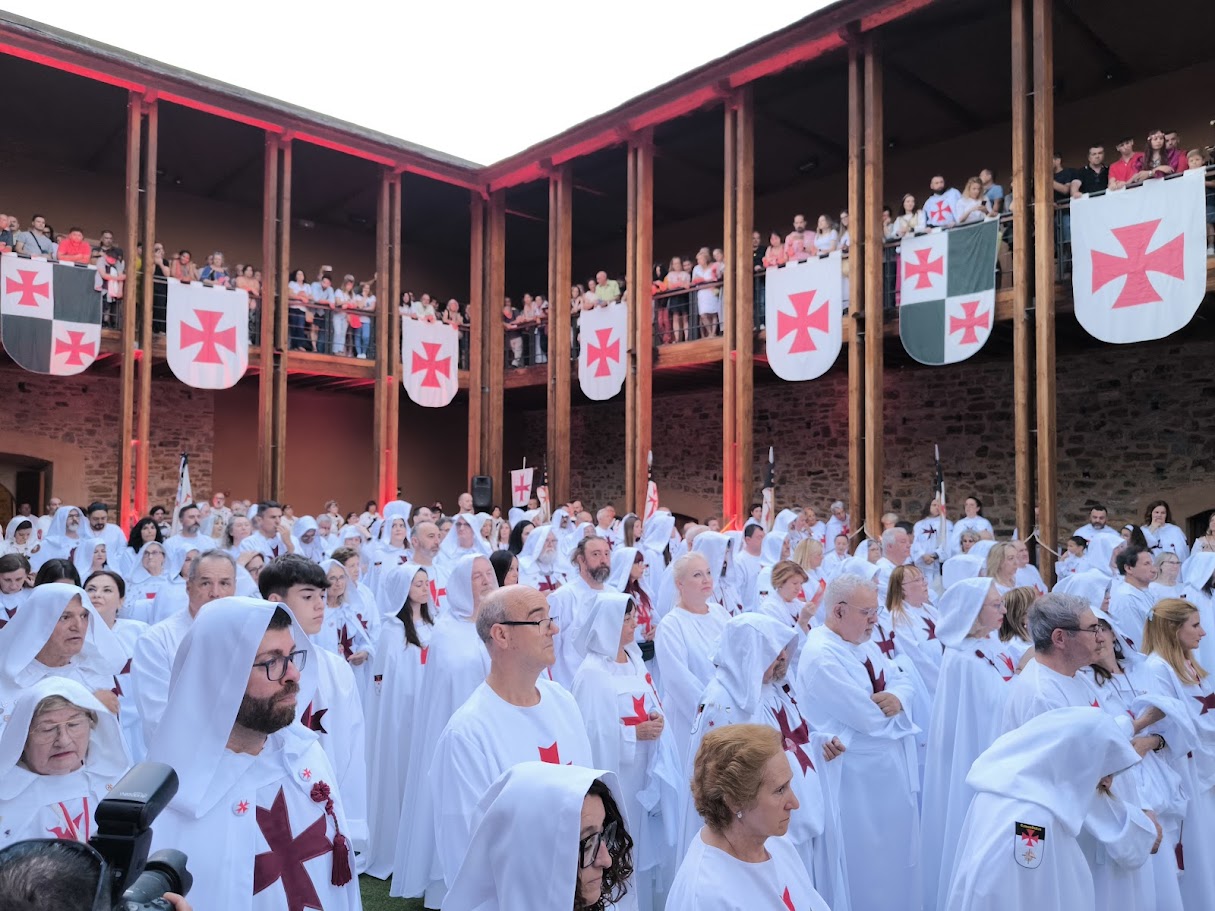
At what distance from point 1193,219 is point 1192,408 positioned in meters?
3.96

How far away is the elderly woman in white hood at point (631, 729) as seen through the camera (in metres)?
4.60

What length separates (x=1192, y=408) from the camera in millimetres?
13289

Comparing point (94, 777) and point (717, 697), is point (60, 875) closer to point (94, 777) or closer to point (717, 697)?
point (94, 777)

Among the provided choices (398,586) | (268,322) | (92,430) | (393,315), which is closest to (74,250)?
(268,322)

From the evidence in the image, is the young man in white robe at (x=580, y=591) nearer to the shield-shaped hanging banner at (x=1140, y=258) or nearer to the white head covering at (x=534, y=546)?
the white head covering at (x=534, y=546)

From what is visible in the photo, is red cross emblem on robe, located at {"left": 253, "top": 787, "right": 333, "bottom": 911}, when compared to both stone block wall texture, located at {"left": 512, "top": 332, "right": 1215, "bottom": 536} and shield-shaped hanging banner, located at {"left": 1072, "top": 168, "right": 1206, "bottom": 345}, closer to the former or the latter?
shield-shaped hanging banner, located at {"left": 1072, "top": 168, "right": 1206, "bottom": 345}

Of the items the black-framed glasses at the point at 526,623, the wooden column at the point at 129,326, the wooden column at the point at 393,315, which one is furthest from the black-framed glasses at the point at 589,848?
the wooden column at the point at 393,315

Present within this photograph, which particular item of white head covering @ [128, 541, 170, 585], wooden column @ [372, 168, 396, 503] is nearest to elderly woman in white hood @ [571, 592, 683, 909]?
white head covering @ [128, 541, 170, 585]

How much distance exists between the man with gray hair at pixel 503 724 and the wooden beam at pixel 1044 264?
952 cm

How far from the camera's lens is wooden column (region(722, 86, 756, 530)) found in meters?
14.6

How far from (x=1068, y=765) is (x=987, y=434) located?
13326mm

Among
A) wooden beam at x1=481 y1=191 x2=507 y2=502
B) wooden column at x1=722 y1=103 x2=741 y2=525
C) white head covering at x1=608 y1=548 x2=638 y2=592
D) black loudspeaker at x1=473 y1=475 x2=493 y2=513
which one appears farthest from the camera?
wooden beam at x1=481 y1=191 x2=507 y2=502

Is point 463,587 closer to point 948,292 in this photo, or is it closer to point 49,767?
point 49,767

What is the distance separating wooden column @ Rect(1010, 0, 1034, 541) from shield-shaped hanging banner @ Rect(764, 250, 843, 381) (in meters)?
2.48
